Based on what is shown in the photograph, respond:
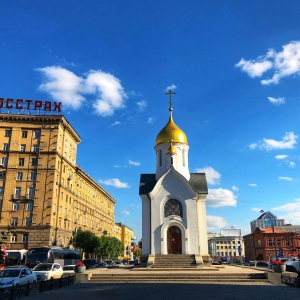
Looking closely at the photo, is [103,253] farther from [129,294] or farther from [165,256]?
[129,294]

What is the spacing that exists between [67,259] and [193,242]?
16315 millimetres

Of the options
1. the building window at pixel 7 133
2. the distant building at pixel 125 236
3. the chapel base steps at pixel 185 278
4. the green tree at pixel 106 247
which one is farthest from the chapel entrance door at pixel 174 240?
the distant building at pixel 125 236

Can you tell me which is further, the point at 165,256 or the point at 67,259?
the point at 67,259

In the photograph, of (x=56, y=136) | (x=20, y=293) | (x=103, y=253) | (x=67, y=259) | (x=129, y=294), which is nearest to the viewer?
(x=20, y=293)

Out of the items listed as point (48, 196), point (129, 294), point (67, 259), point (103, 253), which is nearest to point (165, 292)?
point (129, 294)

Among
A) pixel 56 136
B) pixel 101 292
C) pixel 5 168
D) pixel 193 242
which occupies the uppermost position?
pixel 56 136

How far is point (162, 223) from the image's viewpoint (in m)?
30.9

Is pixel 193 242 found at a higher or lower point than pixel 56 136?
lower

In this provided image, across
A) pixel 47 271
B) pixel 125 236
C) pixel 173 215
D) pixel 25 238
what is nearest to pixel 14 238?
pixel 25 238

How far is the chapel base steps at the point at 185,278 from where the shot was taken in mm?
21234

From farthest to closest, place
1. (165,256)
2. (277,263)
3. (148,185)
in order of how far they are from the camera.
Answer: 1. (148,185)
2. (165,256)
3. (277,263)

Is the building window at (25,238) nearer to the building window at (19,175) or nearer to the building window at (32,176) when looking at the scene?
the building window at (32,176)

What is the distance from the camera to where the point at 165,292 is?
15.9 metres

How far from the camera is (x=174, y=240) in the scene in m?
30.7
